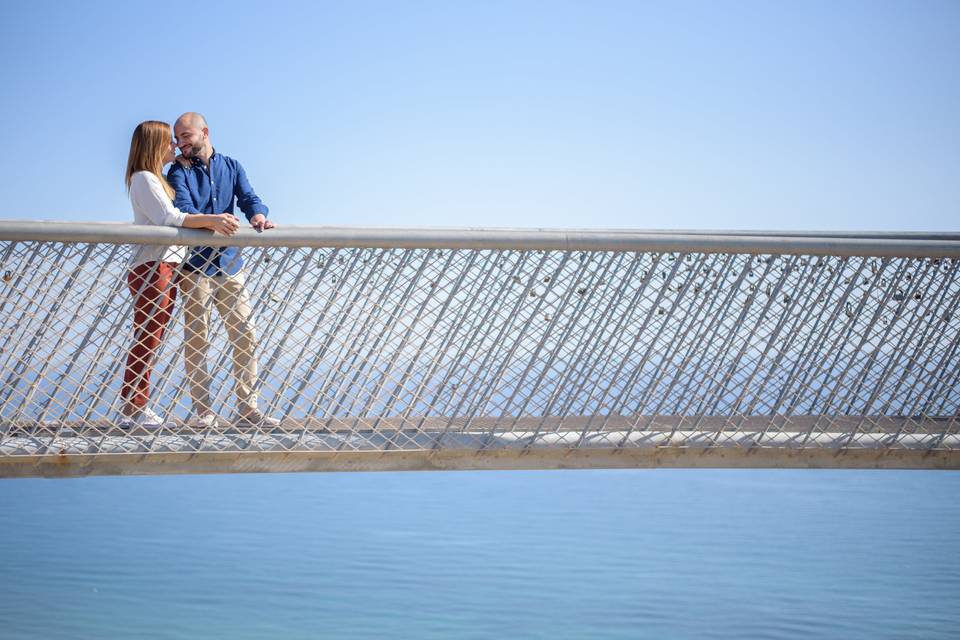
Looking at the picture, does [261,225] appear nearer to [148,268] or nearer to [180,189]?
[148,268]

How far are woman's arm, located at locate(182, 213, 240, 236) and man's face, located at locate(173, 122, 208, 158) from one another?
87cm

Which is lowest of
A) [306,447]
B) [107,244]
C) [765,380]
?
[306,447]

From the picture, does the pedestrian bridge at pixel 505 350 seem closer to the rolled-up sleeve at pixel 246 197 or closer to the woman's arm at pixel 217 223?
the woman's arm at pixel 217 223

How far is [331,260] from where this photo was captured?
13.1 feet

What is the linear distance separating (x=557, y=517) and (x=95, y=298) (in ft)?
31.9

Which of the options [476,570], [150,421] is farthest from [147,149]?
[476,570]

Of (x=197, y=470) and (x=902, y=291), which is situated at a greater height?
(x=902, y=291)

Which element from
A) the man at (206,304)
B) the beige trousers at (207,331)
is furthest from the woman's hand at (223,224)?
the beige trousers at (207,331)

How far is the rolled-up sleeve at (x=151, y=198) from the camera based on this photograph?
4.18 m

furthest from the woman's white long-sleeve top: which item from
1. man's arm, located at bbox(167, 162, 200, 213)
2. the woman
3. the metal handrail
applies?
the metal handrail

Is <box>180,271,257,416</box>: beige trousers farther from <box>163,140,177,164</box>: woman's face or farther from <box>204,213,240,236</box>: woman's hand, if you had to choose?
<box>163,140,177,164</box>: woman's face

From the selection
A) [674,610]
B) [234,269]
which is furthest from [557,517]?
[234,269]

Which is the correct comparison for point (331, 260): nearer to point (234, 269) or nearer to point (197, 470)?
point (234, 269)

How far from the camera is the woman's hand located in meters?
3.70
